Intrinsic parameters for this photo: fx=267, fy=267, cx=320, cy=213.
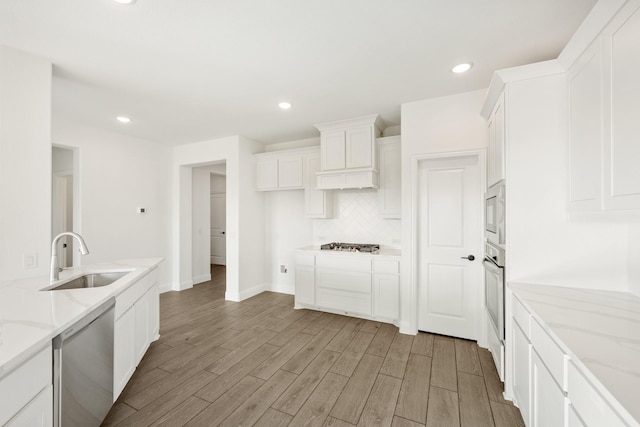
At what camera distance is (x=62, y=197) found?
471 cm

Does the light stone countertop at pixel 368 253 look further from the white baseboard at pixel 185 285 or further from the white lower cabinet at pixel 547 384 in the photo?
the white baseboard at pixel 185 285

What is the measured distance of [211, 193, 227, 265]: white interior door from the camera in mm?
7504

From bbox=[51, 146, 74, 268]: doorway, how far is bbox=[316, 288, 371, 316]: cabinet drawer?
4158 millimetres

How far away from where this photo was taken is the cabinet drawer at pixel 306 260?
391 centimetres

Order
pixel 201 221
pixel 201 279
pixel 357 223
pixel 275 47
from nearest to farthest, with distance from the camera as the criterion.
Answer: pixel 275 47
pixel 357 223
pixel 201 279
pixel 201 221

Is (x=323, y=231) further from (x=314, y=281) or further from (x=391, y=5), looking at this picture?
(x=391, y=5)

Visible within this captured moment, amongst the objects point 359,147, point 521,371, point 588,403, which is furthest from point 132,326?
point 359,147

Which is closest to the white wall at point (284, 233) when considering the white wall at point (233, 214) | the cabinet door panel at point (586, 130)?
the white wall at point (233, 214)

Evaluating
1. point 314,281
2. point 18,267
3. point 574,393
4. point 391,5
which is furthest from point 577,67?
point 18,267

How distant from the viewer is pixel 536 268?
1976 mm

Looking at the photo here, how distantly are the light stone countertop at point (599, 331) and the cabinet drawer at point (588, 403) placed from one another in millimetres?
42

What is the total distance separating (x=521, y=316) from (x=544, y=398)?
0.50 m

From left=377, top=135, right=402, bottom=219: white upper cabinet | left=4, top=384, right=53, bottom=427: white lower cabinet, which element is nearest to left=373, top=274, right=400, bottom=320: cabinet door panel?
left=377, top=135, right=402, bottom=219: white upper cabinet

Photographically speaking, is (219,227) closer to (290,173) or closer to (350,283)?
(290,173)
